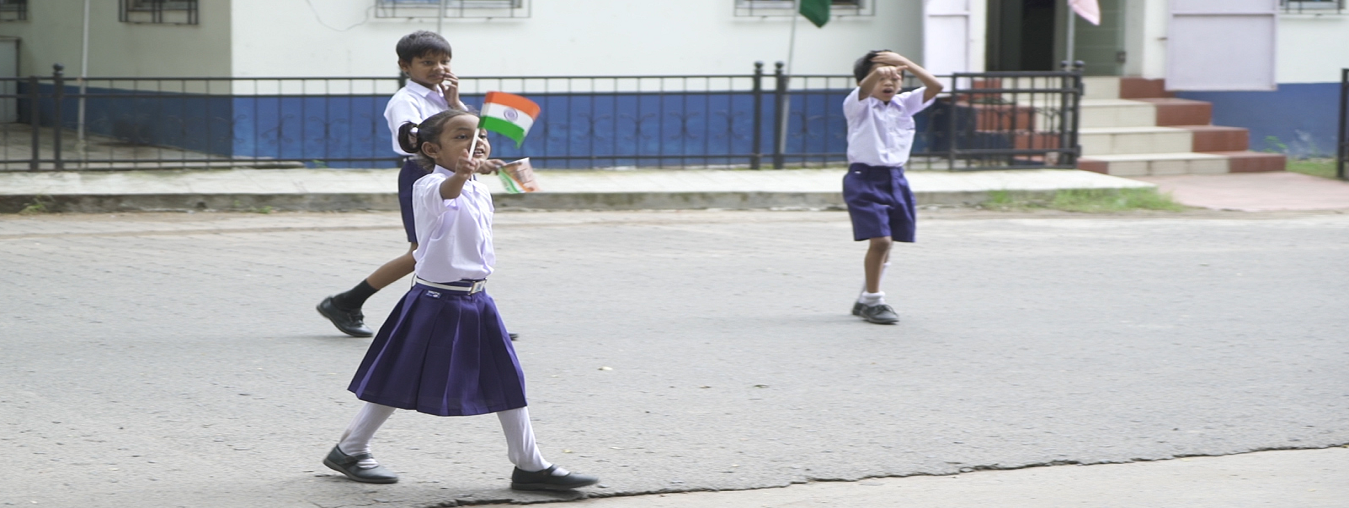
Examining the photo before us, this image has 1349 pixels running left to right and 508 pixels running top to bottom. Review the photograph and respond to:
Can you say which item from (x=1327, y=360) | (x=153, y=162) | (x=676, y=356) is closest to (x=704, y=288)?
(x=676, y=356)

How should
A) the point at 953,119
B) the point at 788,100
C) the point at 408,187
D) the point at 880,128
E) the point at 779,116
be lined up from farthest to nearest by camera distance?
the point at 788,100, the point at 779,116, the point at 953,119, the point at 880,128, the point at 408,187

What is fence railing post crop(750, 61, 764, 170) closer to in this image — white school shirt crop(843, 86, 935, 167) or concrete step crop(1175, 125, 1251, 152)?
concrete step crop(1175, 125, 1251, 152)

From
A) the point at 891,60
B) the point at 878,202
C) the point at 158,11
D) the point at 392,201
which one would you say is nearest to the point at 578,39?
the point at 392,201

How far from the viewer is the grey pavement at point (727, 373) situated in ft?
14.3

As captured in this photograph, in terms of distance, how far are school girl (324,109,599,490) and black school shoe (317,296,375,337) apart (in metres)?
2.38

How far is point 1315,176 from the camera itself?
1515 centimetres

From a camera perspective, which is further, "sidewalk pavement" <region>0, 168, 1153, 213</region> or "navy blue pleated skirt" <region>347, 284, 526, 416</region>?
"sidewalk pavement" <region>0, 168, 1153, 213</region>

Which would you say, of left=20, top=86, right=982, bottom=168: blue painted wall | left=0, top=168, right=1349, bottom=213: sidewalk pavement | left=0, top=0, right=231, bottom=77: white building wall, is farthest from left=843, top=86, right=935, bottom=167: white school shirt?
left=0, top=0, right=231, bottom=77: white building wall

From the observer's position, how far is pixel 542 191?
11.9 meters

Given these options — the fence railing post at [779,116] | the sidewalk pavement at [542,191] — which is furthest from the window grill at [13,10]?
the fence railing post at [779,116]

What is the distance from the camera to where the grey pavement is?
4371 mm

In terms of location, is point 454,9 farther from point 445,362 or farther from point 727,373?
point 445,362

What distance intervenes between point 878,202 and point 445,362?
134 inches

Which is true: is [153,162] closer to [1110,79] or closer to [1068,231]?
[1068,231]
